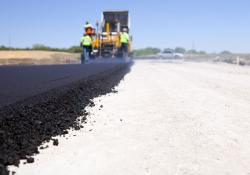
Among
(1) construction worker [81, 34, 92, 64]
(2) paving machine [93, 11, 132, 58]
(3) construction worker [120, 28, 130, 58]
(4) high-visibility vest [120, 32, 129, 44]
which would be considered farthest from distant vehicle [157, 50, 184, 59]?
(1) construction worker [81, 34, 92, 64]

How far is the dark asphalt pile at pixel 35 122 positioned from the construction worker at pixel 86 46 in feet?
64.6

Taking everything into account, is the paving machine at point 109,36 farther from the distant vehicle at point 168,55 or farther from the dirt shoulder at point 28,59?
the distant vehicle at point 168,55

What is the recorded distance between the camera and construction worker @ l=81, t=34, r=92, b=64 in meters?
31.7

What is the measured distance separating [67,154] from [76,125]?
A: 1980 millimetres

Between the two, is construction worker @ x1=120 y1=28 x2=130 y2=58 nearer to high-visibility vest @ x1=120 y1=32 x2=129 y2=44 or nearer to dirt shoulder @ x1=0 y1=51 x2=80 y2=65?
high-visibility vest @ x1=120 y1=32 x2=129 y2=44

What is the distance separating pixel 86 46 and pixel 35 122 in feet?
81.6

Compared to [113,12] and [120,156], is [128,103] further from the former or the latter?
[113,12]

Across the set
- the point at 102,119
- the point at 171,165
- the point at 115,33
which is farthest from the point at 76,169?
the point at 115,33

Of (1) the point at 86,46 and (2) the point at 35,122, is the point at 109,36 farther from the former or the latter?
(2) the point at 35,122

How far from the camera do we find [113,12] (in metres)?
37.3

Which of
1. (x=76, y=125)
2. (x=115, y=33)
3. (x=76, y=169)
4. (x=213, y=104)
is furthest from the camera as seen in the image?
(x=115, y=33)

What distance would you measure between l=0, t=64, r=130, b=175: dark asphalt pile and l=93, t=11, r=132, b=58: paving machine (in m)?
23.1

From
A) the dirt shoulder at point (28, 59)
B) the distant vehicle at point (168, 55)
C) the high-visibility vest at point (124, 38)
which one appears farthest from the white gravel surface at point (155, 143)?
the distant vehicle at point (168, 55)

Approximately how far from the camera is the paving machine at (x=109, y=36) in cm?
3525
